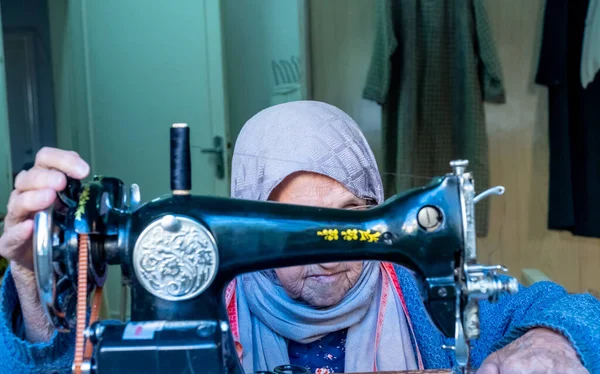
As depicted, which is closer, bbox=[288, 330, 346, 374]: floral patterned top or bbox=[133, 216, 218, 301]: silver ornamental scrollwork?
bbox=[133, 216, 218, 301]: silver ornamental scrollwork

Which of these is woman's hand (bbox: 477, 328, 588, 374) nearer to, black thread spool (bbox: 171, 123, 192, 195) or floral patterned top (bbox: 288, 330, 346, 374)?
floral patterned top (bbox: 288, 330, 346, 374)

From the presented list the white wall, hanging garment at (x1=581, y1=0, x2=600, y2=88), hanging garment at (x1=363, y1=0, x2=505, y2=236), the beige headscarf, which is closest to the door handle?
the white wall

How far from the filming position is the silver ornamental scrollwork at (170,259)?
2.48 feet

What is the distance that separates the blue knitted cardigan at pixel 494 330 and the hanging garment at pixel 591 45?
1.48 metres

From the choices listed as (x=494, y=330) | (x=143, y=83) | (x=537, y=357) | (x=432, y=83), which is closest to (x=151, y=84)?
(x=143, y=83)

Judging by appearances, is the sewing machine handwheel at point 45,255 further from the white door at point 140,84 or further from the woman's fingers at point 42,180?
the white door at point 140,84

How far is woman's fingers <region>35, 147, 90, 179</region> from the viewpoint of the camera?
76 centimetres

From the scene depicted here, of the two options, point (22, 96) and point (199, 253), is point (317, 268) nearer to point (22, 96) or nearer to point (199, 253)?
point (199, 253)

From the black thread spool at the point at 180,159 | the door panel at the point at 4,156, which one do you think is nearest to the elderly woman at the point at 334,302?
the black thread spool at the point at 180,159

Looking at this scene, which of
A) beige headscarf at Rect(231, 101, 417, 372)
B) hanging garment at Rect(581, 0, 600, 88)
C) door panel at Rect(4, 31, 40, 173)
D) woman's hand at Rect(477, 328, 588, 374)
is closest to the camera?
woman's hand at Rect(477, 328, 588, 374)

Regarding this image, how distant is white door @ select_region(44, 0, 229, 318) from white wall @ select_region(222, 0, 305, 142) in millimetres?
164

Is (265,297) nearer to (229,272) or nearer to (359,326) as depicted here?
(359,326)

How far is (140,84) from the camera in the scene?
2.93 meters

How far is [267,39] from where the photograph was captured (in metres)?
3.09
